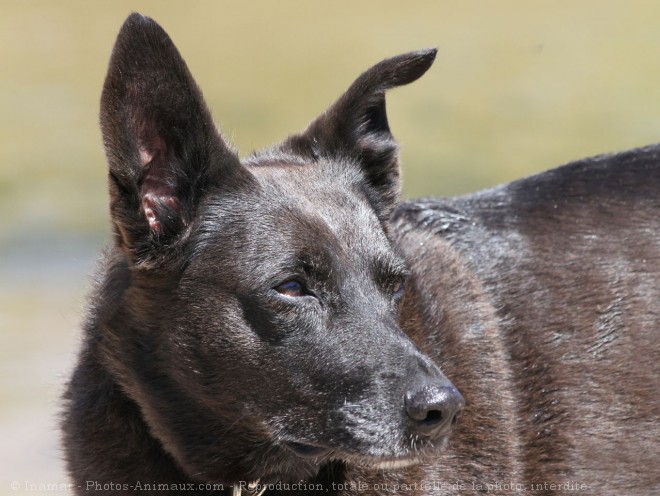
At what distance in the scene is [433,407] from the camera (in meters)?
3.54

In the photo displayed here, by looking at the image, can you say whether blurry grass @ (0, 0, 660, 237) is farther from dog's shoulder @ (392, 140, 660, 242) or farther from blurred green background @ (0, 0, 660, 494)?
dog's shoulder @ (392, 140, 660, 242)

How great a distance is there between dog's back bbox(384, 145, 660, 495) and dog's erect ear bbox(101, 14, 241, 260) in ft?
3.20

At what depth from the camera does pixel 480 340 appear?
14.7 ft

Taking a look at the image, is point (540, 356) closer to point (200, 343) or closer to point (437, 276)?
point (437, 276)

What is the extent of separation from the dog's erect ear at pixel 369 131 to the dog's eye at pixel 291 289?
72 centimetres

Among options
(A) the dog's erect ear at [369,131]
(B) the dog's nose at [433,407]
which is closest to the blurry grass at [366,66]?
(A) the dog's erect ear at [369,131]

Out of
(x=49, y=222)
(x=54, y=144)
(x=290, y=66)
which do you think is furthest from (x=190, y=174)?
(x=290, y=66)

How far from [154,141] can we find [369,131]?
909mm

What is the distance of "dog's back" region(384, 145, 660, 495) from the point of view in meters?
4.41

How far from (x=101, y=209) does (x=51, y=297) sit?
6.67 ft

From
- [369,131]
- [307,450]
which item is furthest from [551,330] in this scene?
[307,450]

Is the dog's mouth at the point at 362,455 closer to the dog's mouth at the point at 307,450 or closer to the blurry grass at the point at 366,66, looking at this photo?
the dog's mouth at the point at 307,450

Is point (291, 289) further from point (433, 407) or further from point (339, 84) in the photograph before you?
point (339, 84)

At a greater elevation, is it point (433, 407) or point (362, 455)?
point (433, 407)
